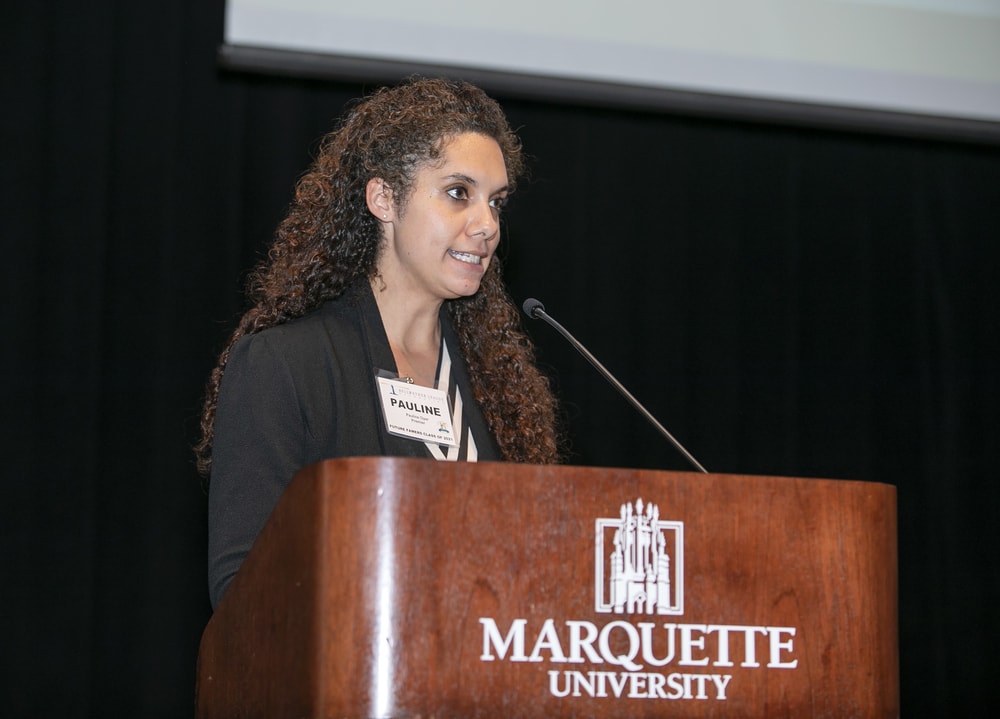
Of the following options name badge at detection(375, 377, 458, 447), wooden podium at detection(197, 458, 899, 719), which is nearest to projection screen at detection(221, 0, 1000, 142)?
name badge at detection(375, 377, 458, 447)

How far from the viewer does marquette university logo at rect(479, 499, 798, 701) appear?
1142 mm

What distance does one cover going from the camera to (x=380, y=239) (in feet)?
7.09

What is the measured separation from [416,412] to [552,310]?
2.05m

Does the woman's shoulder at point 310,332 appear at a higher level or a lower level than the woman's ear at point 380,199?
lower

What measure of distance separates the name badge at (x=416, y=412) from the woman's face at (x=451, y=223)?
21cm

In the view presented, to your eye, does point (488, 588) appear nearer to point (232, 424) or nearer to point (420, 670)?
point (420, 670)

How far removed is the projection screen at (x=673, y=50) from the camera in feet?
11.0

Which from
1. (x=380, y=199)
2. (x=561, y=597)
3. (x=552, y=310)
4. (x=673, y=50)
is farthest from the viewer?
(x=552, y=310)

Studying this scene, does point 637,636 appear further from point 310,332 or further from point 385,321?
point 385,321

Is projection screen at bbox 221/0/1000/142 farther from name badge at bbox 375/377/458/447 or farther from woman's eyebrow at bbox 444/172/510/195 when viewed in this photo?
name badge at bbox 375/377/458/447

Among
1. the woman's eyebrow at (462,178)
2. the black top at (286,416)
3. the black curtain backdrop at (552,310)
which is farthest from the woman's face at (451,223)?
the black curtain backdrop at (552,310)

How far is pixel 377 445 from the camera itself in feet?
5.97

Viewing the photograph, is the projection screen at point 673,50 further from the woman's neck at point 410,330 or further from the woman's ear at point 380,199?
the woman's neck at point 410,330

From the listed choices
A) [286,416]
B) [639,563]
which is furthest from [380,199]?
[639,563]
